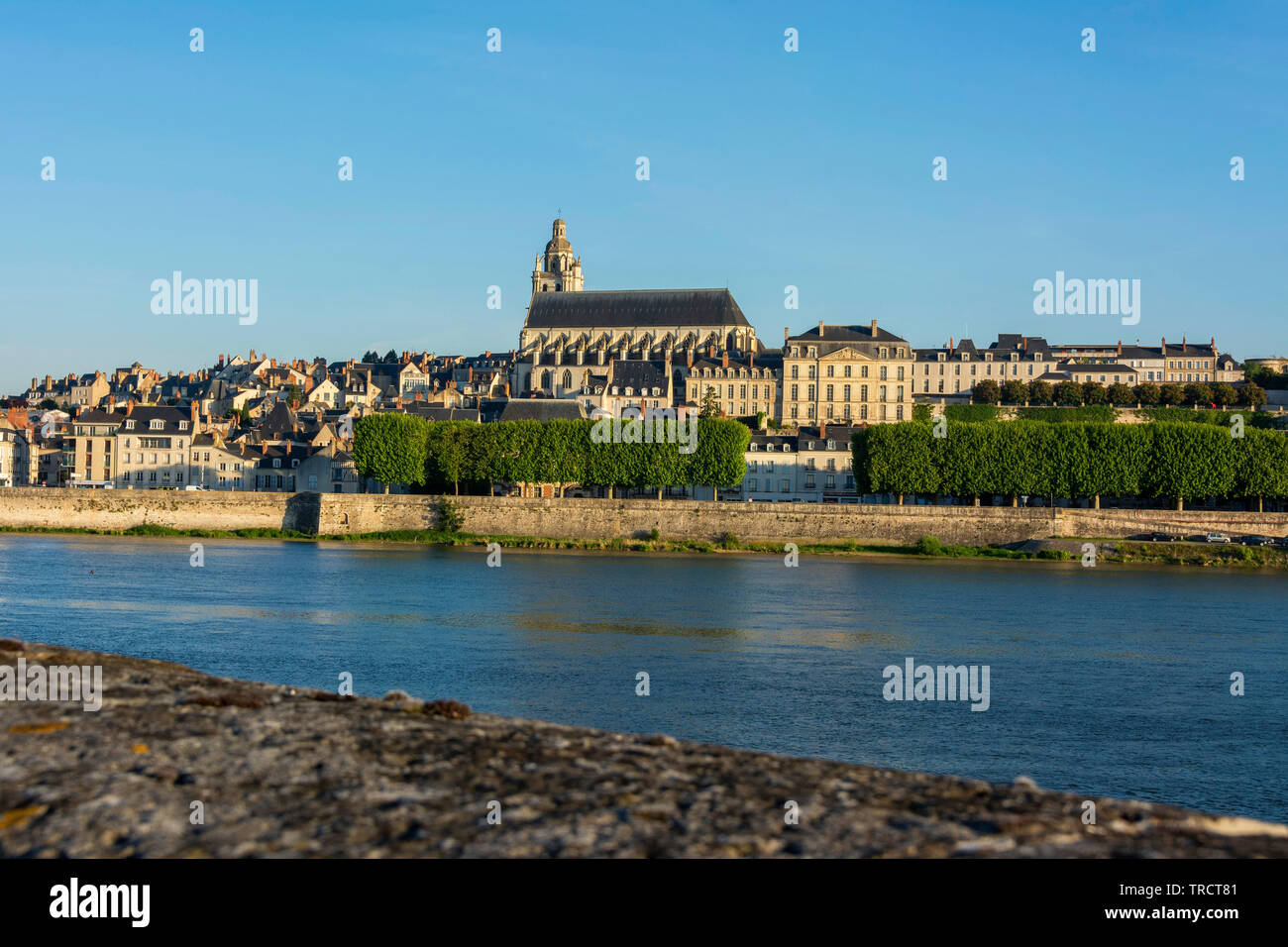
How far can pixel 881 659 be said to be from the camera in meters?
24.5

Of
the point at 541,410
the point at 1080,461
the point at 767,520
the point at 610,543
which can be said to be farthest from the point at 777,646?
the point at 541,410

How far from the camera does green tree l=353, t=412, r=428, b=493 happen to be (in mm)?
61469

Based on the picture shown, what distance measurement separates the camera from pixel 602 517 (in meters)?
57.4

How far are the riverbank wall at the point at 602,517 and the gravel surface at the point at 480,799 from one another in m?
50.9

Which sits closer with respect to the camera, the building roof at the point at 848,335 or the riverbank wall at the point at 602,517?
the riverbank wall at the point at 602,517

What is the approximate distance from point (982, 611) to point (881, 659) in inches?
394

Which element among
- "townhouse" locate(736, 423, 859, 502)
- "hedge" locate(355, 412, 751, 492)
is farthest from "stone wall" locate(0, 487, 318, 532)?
"townhouse" locate(736, 423, 859, 502)

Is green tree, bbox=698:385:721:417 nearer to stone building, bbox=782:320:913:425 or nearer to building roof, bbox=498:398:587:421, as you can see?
stone building, bbox=782:320:913:425

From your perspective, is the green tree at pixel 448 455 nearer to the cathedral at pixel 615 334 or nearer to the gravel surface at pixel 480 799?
the cathedral at pixel 615 334

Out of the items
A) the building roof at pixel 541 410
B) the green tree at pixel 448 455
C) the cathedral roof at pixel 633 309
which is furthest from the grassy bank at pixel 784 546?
the cathedral roof at pixel 633 309

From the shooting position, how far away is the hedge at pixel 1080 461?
57969 mm

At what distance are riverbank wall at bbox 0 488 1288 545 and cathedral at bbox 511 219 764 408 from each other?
36.4 meters
